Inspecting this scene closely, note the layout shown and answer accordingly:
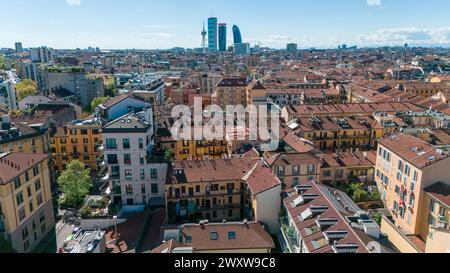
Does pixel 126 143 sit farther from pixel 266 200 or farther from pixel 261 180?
pixel 266 200

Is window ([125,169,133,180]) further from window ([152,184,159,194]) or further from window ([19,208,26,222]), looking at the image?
window ([19,208,26,222])

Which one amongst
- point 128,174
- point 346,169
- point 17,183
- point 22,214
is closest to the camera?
point 17,183

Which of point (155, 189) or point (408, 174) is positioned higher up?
point (408, 174)

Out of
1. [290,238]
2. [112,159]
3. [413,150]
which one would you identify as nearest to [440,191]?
[413,150]

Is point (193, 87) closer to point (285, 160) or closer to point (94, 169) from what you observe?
point (94, 169)

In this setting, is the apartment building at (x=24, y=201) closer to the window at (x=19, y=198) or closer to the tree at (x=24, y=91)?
the window at (x=19, y=198)

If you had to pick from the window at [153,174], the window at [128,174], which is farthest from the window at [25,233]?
the window at [153,174]
